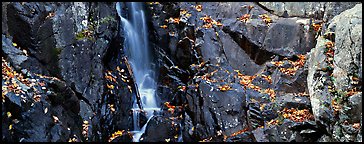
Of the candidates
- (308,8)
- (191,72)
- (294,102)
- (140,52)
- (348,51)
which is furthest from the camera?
(140,52)

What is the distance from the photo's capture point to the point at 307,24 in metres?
9.62

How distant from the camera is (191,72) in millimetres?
9875

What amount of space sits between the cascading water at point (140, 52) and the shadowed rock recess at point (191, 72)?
0.19m

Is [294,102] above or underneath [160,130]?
above

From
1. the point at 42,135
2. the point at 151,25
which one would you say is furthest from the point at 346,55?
the point at 151,25

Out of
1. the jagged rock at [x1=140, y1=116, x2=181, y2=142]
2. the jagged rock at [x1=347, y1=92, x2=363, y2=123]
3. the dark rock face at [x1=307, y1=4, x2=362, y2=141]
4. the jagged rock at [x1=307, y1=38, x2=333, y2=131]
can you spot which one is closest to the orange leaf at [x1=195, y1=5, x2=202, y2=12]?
the jagged rock at [x1=140, y1=116, x2=181, y2=142]

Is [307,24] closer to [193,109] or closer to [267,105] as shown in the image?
[267,105]

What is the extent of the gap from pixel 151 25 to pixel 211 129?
5.11 metres

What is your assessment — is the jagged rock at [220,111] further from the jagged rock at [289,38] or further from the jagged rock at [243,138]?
the jagged rock at [289,38]

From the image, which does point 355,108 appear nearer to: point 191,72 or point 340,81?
point 340,81

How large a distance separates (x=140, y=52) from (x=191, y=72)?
2301 millimetres

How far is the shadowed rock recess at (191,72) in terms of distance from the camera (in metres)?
6.22

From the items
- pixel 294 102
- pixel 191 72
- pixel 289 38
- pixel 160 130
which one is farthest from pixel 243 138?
pixel 289 38

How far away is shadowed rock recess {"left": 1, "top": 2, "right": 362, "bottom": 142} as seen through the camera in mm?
6223
